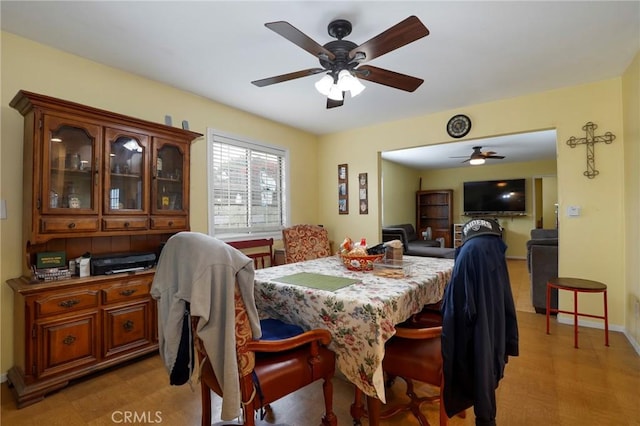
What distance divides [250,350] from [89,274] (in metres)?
1.73

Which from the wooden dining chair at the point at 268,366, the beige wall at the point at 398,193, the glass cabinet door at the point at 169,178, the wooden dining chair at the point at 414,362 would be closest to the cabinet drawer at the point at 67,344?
the glass cabinet door at the point at 169,178

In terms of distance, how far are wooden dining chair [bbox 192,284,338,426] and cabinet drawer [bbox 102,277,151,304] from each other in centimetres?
123

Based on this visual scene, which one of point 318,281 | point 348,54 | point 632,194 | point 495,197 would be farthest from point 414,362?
point 495,197

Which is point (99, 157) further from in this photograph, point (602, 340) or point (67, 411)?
point (602, 340)

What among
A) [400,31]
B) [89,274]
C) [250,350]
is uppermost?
[400,31]

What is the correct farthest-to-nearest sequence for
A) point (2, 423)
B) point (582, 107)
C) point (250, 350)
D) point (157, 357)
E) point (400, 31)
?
point (582, 107)
point (157, 357)
point (2, 423)
point (400, 31)
point (250, 350)

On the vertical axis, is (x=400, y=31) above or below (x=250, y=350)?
above

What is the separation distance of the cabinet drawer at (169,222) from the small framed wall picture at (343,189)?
2.45 meters

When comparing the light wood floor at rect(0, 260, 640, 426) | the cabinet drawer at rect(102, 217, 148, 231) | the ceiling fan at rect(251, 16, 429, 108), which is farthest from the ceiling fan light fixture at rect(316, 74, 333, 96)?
the light wood floor at rect(0, 260, 640, 426)

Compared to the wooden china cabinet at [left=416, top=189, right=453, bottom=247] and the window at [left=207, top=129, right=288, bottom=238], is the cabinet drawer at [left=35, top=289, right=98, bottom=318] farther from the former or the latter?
the wooden china cabinet at [left=416, top=189, right=453, bottom=247]

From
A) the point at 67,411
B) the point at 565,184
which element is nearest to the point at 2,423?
the point at 67,411

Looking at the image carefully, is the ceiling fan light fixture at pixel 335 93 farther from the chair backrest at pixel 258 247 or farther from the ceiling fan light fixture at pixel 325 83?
the chair backrest at pixel 258 247

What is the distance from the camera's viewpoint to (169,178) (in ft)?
9.13

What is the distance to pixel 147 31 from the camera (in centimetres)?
213
